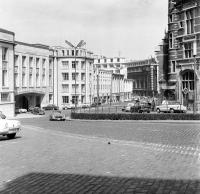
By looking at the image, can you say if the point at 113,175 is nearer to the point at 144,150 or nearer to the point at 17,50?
the point at 144,150

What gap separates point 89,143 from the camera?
16812 mm

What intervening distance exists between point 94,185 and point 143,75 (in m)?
130

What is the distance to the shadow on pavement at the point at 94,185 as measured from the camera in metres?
8.21

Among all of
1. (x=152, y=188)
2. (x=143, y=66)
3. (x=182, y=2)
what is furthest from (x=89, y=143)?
(x=143, y=66)

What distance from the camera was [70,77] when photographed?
91.1 metres

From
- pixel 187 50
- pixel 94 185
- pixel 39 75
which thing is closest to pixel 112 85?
pixel 39 75

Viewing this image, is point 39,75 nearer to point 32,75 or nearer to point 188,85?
→ point 32,75

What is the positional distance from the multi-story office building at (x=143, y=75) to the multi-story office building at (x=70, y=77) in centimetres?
3113

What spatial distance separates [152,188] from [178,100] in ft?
126

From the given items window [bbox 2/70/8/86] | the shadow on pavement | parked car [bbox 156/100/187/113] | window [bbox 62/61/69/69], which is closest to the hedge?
parked car [bbox 156/100/187/113]

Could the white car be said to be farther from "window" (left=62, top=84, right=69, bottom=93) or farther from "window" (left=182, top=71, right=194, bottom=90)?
"window" (left=62, top=84, right=69, bottom=93)

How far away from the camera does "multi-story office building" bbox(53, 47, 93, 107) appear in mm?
89375

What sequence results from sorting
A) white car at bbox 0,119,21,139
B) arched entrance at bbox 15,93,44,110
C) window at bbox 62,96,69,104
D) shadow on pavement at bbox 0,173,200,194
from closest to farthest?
shadow on pavement at bbox 0,173,200,194 → white car at bbox 0,119,21,139 → arched entrance at bbox 15,93,44,110 → window at bbox 62,96,69,104

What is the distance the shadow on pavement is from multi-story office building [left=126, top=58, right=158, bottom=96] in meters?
109
